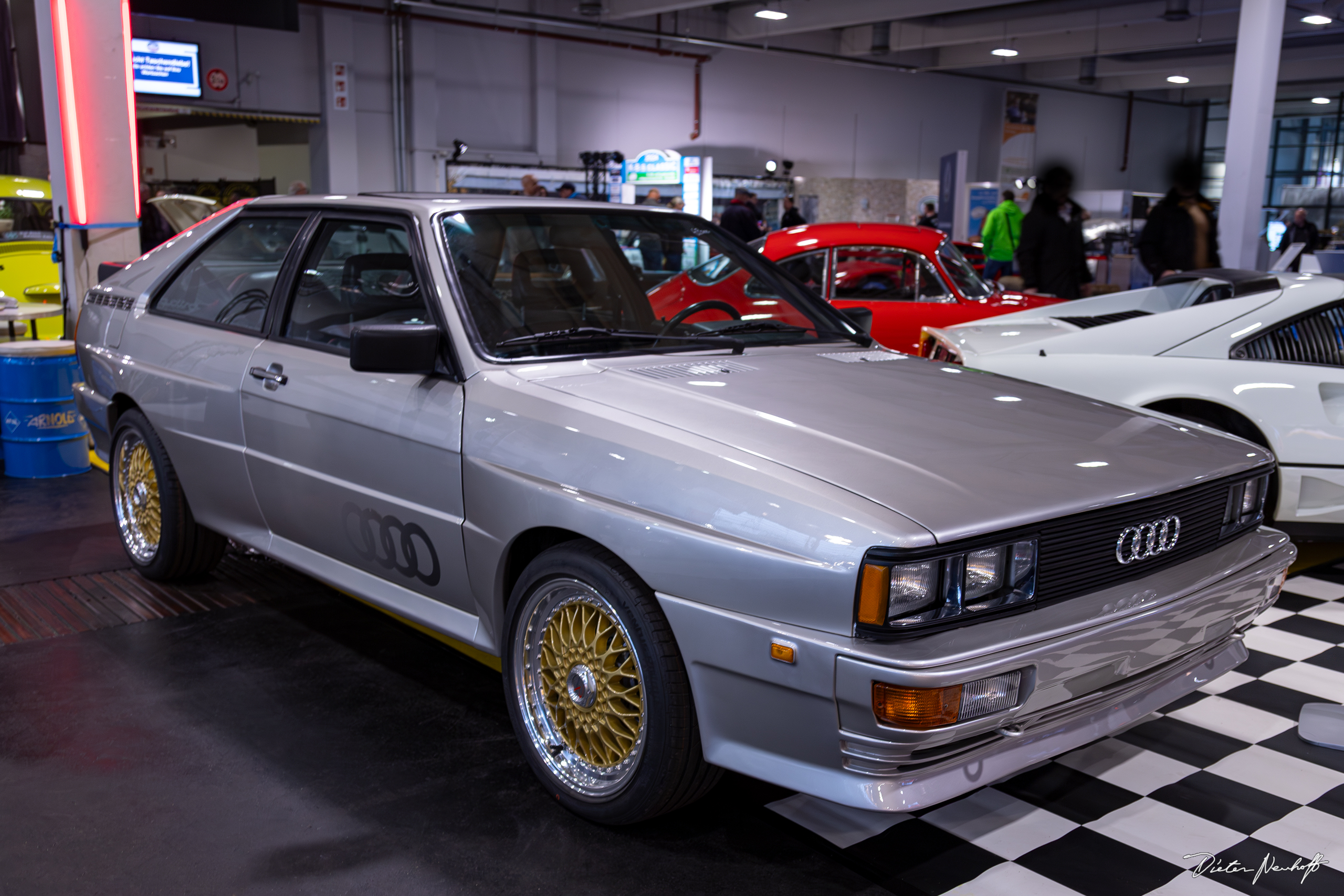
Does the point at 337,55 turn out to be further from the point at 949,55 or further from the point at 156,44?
the point at 949,55

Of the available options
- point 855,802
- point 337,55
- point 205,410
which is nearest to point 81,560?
point 205,410

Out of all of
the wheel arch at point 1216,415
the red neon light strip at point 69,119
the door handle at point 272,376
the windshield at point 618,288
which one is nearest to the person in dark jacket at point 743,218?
the red neon light strip at point 69,119

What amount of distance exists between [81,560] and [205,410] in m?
1.37

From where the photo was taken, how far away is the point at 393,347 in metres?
2.52

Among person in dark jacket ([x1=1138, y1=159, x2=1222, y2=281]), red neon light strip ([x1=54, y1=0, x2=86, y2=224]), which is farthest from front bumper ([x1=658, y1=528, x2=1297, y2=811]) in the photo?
person in dark jacket ([x1=1138, y1=159, x2=1222, y2=281])

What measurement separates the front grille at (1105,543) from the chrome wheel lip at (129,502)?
3227 millimetres

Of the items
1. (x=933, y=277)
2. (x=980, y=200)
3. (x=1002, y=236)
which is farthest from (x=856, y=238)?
(x=980, y=200)

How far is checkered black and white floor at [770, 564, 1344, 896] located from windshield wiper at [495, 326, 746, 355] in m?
1.19

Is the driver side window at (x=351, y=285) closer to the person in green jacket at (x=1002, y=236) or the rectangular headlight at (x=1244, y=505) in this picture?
the rectangular headlight at (x=1244, y=505)

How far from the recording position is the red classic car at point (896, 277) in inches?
276

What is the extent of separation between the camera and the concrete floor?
87.2 inches

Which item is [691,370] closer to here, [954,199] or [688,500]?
[688,500]

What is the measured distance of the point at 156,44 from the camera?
14.8 meters

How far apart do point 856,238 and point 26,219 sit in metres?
7.27
